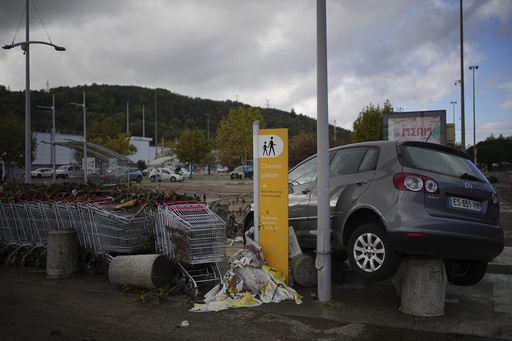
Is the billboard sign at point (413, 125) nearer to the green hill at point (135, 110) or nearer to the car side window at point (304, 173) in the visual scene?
the car side window at point (304, 173)

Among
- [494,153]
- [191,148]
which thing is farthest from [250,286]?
[494,153]

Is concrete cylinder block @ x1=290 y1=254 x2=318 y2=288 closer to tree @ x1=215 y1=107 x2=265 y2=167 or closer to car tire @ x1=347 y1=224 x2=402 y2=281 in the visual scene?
→ car tire @ x1=347 y1=224 x2=402 y2=281

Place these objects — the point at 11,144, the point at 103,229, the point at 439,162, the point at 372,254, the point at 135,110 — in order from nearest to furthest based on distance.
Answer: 1. the point at 372,254
2. the point at 439,162
3. the point at 103,229
4. the point at 11,144
5. the point at 135,110

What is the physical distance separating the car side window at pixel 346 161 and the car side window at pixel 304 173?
484mm

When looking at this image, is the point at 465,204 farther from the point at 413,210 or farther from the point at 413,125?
the point at 413,125

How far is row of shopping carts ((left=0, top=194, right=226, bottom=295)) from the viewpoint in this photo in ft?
20.7

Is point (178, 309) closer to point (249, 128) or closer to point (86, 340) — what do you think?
point (86, 340)

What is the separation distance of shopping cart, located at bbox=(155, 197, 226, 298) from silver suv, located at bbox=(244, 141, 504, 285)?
1644 mm

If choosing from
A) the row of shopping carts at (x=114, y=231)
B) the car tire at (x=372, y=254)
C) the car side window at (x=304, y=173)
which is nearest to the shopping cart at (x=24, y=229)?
the row of shopping carts at (x=114, y=231)

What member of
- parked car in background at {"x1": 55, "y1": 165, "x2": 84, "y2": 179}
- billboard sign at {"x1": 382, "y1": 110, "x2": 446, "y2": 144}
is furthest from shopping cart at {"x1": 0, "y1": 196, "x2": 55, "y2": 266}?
parked car in background at {"x1": 55, "y1": 165, "x2": 84, "y2": 179}

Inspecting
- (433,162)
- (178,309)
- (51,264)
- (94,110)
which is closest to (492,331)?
(433,162)

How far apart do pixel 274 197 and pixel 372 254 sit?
1.68m

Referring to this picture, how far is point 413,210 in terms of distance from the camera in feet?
17.1

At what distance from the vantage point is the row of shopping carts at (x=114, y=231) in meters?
6.31
